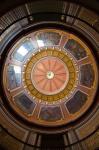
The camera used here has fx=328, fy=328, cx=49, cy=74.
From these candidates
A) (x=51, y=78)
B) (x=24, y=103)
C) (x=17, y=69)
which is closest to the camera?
(x=24, y=103)

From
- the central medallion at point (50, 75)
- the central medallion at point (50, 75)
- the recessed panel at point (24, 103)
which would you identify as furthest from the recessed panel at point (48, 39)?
the central medallion at point (50, 75)

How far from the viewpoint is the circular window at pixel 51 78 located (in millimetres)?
13898

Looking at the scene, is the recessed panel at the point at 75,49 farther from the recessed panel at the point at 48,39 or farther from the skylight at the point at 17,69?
the skylight at the point at 17,69

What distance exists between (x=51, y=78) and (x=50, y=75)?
0.22 meters

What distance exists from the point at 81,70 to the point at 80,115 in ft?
10.1

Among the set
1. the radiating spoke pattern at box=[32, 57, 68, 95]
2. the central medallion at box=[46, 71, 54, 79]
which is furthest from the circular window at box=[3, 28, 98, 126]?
the central medallion at box=[46, 71, 54, 79]

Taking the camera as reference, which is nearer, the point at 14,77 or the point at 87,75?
the point at 87,75

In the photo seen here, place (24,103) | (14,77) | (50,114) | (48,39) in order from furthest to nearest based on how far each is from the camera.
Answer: (50,114)
(24,103)
(48,39)
(14,77)

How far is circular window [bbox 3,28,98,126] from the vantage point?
1390cm

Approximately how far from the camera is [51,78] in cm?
1833

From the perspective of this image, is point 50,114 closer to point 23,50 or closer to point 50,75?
point 23,50

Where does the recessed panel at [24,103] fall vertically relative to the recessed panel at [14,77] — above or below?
below

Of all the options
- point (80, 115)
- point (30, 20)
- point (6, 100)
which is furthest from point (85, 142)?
point (30, 20)

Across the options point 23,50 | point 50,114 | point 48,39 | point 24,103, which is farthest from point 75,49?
point 24,103
